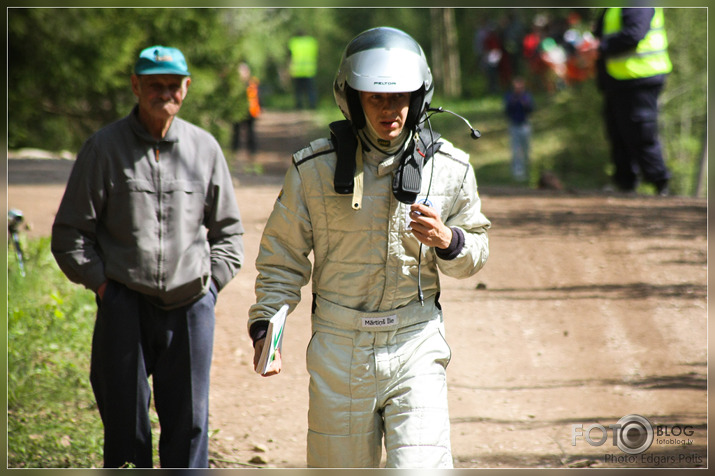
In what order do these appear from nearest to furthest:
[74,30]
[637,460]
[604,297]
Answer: [637,460] < [604,297] < [74,30]

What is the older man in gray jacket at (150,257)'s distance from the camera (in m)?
4.37

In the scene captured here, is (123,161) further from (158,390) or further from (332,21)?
(332,21)

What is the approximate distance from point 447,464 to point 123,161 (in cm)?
202

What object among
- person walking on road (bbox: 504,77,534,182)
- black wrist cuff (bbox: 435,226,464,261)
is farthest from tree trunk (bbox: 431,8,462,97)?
black wrist cuff (bbox: 435,226,464,261)

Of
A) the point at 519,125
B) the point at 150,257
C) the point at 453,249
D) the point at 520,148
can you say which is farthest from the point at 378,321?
the point at 520,148

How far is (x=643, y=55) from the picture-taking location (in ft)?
32.8

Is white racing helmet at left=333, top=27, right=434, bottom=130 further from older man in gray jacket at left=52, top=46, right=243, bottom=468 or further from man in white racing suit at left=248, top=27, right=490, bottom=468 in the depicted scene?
older man in gray jacket at left=52, top=46, right=243, bottom=468

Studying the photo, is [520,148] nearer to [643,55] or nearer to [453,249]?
[643,55]

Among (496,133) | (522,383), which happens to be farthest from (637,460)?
(496,133)

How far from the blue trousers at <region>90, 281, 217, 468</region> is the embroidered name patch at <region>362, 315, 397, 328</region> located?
3.93 ft

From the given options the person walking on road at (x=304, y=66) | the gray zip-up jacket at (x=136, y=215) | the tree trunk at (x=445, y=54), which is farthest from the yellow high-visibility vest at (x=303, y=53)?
the gray zip-up jacket at (x=136, y=215)

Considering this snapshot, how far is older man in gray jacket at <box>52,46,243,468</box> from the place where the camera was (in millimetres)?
4371

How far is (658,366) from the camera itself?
21.4ft

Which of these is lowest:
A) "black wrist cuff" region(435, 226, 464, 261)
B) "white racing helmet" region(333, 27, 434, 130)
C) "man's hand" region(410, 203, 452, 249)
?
"black wrist cuff" region(435, 226, 464, 261)
